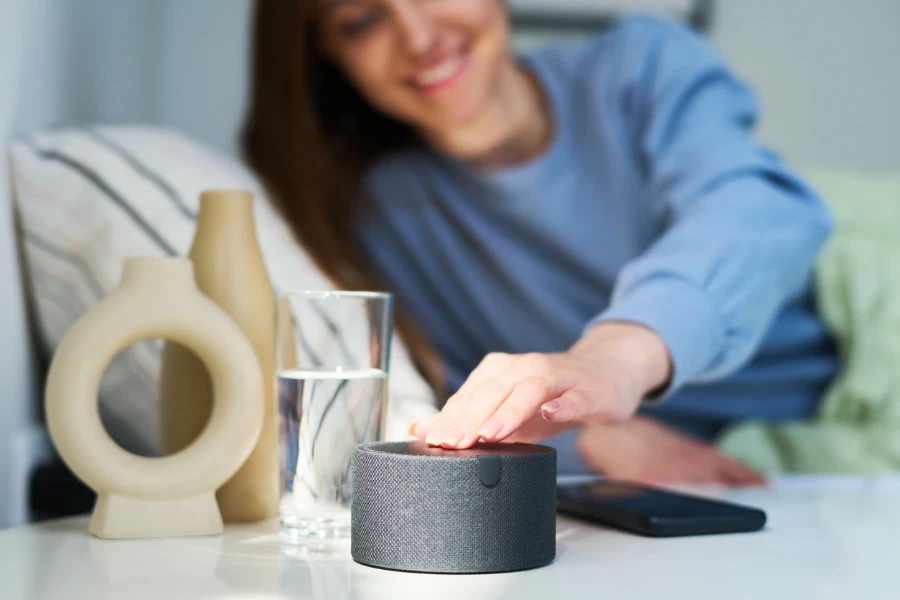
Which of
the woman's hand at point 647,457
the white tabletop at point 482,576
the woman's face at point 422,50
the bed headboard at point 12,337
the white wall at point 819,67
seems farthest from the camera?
the white wall at point 819,67

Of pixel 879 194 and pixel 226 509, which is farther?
pixel 879 194

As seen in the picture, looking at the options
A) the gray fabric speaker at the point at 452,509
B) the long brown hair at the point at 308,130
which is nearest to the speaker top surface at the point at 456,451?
the gray fabric speaker at the point at 452,509

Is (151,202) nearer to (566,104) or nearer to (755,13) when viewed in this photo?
(566,104)

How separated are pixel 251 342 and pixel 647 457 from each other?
79 centimetres

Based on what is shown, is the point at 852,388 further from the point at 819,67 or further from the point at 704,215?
the point at 819,67

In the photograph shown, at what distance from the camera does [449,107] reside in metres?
1.50

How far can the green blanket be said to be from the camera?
1388 millimetres

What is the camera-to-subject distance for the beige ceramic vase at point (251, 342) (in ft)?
2.37

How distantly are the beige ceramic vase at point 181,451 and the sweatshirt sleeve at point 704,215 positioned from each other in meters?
0.33

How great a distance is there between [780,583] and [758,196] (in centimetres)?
67

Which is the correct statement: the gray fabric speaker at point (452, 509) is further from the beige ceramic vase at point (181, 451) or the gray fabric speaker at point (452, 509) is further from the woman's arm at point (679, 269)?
the beige ceramic vase at point (181, 451)

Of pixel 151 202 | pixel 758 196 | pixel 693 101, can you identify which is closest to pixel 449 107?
pixel 693 101

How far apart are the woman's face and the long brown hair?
0.19 feet

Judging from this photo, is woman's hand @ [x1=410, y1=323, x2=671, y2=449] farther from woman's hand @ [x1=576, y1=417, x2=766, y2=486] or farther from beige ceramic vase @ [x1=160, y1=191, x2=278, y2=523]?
woman's hand @ [x1=576, y1=417, x2=766, y2=486]
